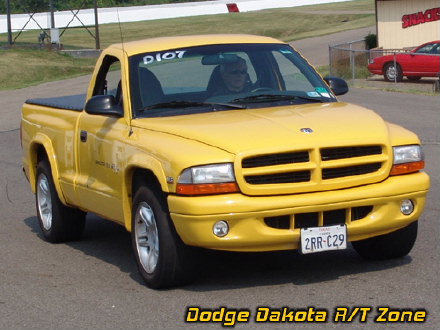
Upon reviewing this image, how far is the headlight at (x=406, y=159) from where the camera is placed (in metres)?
7.39

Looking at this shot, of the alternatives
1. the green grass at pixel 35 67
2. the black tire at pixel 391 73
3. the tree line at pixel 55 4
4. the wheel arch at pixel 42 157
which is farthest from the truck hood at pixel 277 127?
the tree line at pixel 55 4

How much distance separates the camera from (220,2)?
89.4 metres

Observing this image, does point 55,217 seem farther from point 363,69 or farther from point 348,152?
point 363,69

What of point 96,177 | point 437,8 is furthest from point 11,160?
point 437,8

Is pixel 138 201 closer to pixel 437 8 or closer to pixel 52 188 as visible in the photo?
pixel 52 188

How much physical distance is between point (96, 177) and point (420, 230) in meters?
2.88

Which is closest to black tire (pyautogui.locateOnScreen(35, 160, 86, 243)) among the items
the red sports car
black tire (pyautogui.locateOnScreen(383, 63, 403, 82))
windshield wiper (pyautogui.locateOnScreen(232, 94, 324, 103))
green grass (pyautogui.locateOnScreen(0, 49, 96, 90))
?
windshield wiper (pyautogui.locateOnScreen(232, 94, 324, 103))

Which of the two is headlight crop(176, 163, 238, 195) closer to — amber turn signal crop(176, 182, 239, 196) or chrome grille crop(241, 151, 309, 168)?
amber turn signal crop(176, 182, 239, 196)

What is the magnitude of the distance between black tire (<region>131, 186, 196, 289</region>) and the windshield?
0.90 m

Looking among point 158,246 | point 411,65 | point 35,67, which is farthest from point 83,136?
point 35,67

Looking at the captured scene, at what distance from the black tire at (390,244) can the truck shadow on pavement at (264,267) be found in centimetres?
7

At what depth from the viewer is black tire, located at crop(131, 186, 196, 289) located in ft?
23.6

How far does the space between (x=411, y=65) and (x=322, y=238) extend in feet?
83.8

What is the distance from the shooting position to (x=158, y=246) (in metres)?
7.28
